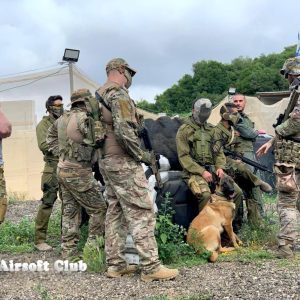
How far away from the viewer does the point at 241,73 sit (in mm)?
55625

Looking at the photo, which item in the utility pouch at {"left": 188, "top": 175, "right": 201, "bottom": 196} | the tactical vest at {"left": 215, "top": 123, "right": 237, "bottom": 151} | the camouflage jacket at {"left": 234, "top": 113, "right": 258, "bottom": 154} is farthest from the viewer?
the camouflage jacket at {"left": 234, "top": 113, "right": 258, "bottom": 154}

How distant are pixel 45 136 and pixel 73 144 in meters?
1.18

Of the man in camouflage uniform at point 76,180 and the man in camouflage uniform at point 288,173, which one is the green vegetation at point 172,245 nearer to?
the man in camouflage uniform at point 76,180

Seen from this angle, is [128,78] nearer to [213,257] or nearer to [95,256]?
[95,256]

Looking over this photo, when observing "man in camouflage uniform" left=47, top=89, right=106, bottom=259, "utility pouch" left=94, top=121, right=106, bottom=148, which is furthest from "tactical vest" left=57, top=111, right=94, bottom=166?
"utility pouch" left=94, top=121, right=106, bottom=148

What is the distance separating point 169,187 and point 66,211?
1.27m

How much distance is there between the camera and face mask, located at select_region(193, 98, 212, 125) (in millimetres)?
6844

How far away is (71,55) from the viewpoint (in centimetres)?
1000

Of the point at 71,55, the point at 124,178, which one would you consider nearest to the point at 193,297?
the point at 124,178

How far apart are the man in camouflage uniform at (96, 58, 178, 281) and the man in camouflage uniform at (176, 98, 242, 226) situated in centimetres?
149

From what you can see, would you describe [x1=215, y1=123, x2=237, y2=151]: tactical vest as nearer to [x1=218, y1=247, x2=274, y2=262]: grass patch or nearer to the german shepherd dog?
the german shepherd dog

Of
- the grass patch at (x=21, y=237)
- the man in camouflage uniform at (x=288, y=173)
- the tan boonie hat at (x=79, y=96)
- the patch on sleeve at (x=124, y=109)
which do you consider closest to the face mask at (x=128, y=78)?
the patch on sleeve at (x=124, y=109)

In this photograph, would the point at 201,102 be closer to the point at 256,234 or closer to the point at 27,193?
the point at 256,234

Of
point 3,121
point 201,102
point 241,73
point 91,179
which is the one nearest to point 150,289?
point 91,179
